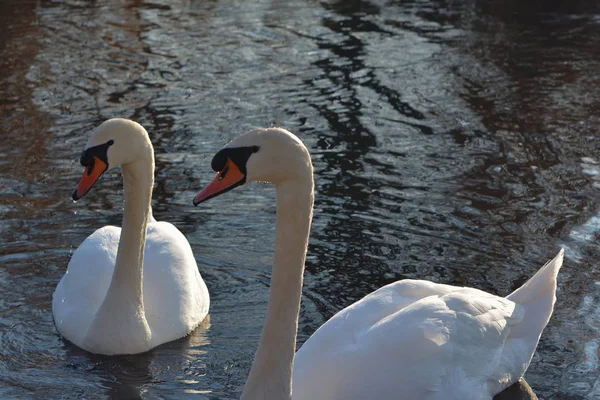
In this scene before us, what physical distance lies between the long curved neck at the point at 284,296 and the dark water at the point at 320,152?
1.30 meters

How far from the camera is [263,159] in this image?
4.55 meters

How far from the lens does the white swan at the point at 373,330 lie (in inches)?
181

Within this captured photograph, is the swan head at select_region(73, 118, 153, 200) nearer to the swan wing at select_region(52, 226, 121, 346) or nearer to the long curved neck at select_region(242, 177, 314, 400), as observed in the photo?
the swan wing at select_region(52, 226, 121, 346)

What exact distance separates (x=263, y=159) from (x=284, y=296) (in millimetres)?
642

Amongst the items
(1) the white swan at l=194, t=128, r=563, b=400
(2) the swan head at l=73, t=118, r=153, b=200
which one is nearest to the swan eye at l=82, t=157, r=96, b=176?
(2) the swan head at l=73, t=118, r=153, b=200

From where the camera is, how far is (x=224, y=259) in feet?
26.4

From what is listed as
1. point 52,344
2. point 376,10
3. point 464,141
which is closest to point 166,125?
point 464,141

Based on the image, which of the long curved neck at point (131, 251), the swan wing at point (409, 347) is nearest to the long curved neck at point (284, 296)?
the swan wing at point (409, 347)

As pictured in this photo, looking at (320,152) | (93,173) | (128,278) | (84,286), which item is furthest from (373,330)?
(320,152)

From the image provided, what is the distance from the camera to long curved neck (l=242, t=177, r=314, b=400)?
4621mm

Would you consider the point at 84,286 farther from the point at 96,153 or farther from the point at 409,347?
the point at 409,347

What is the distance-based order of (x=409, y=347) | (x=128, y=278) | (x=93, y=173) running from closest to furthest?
1. (x=409, y=347)
2. (x=93, y=173)
3. (x=128, y=278)

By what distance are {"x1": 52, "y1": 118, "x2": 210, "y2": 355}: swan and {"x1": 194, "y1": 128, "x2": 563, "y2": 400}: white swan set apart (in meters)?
1.46

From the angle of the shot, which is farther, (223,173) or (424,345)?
(424,345)
